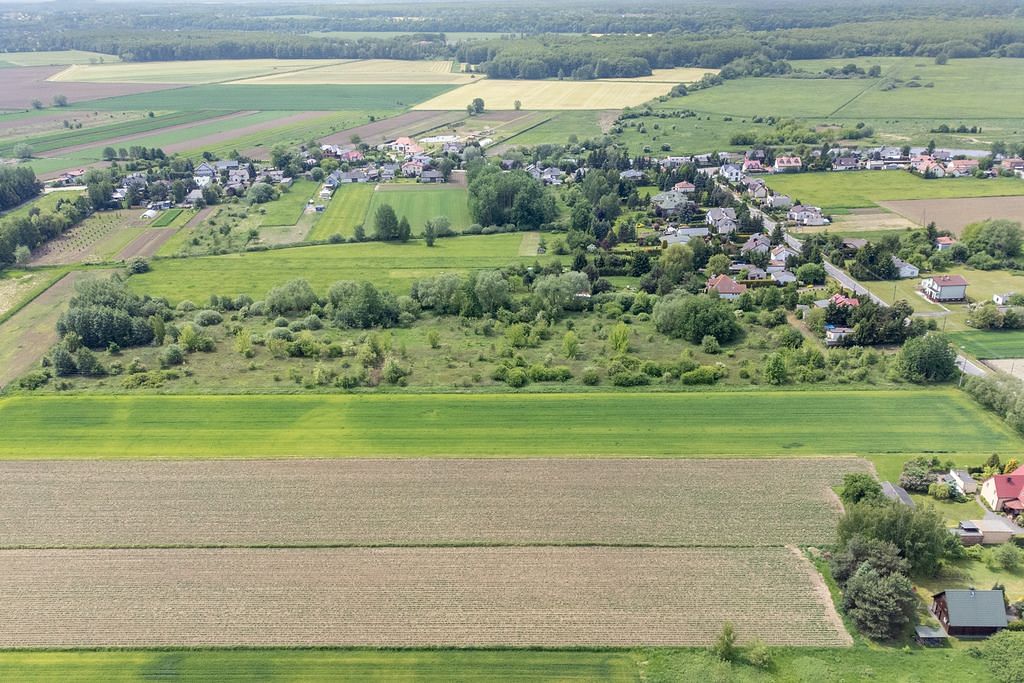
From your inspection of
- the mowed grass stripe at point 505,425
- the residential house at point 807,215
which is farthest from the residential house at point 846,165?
the mowed grass stripe at point 505,425

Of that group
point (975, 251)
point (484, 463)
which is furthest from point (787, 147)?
point (484, 463)

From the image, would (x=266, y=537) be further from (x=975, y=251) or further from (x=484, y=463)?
(x=975, y=251)

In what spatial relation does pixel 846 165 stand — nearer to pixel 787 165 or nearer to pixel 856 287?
pixel 787 165

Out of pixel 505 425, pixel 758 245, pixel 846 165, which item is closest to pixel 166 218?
pixel 505 425

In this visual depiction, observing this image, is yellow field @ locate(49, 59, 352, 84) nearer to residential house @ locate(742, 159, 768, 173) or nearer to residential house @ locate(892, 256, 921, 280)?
residential house @ locate(742, 159, 768, 173)

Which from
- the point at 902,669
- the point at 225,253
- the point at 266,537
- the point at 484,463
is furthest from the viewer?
the point at 225,253

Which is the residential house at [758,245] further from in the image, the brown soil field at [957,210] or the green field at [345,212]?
the green field at [345,212]
